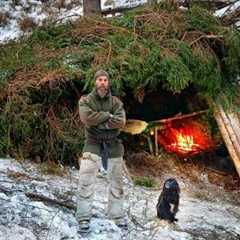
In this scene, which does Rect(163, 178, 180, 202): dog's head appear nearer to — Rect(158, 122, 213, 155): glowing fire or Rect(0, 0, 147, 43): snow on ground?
Rect(158, 122, 213, 155): glowing fire

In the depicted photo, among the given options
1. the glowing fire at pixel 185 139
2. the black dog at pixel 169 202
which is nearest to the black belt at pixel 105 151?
the black dog at pixel 169 202

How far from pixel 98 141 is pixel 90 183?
19.6 inches

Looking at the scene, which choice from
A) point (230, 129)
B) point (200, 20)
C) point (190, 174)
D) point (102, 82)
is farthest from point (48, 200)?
point (200, 20)

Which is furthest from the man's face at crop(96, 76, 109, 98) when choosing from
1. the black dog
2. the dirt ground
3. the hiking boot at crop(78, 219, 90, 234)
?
the dirt ground

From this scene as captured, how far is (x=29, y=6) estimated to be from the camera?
1742cm

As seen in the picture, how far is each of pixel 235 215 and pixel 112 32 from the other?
149 inches

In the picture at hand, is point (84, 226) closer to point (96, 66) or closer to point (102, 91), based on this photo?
point (102, 91)

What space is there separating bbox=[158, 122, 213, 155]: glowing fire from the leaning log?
907 mm

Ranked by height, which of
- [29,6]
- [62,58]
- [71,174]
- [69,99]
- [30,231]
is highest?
[29,6]

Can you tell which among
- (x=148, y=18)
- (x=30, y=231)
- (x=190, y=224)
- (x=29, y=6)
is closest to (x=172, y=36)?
(x=148, y=18)

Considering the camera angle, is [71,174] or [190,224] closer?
[190,224]

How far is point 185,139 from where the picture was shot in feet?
34.2

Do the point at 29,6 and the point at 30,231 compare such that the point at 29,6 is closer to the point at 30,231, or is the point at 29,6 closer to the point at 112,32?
the point at 112,32

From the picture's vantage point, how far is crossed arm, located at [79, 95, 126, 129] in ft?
21.9
